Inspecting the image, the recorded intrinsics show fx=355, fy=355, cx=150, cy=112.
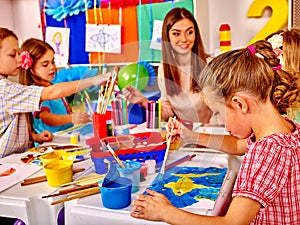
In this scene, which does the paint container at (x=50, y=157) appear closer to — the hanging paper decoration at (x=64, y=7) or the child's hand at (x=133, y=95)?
the child's hand at (x=133, y=95)

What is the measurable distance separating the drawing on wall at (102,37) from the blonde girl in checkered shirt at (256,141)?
1.65 metres

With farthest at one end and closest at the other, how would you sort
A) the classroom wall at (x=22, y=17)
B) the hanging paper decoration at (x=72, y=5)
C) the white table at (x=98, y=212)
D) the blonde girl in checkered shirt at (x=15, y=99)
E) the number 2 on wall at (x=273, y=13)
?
the classroom wall at (x=22, y=17), the hanging paper decoration at (x=72, y=5), the number 2 on wall at (x=273, y=13), the blonde girl in checkered shirt at (x=15, y=99), the white table at (x=98, y=212)

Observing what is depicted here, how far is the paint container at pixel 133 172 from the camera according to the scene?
31.8 inches

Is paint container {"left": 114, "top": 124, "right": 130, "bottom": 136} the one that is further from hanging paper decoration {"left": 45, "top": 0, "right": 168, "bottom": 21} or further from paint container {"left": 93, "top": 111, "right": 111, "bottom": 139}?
hanging paper decoration {"left": 45, "top": 0, "right": 168, "bottom": 21}

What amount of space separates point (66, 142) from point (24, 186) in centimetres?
40

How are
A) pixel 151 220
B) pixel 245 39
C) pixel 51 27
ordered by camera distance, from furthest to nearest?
pixel 51 27 < pixel 245 39 < pixel 151 220

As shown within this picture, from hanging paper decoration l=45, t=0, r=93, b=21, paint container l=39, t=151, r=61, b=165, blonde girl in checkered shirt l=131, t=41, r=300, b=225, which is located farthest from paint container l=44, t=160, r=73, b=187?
hanging paper decoration l=45, t=0, r=93, b=21

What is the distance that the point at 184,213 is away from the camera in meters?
0.67

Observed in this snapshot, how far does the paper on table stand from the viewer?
926mm

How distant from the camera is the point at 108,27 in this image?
235cm

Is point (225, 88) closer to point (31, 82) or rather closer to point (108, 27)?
point (31, 82)

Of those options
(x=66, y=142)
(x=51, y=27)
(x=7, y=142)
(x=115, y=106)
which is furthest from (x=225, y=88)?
(x=51, y=27)

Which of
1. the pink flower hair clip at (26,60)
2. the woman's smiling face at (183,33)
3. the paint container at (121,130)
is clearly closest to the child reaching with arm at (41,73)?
the pink flower hair clip at (26,60)

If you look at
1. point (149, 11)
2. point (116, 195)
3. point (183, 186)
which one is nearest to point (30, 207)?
point (116, 195)
